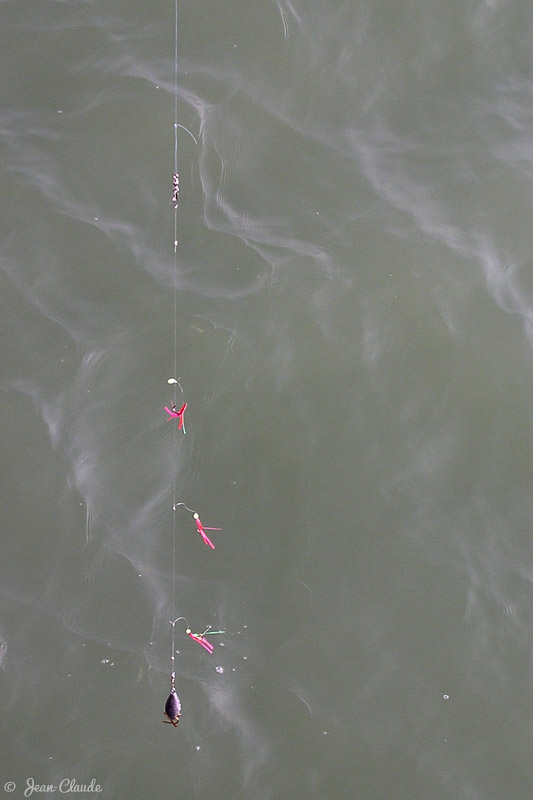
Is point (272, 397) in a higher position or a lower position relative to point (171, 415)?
higher

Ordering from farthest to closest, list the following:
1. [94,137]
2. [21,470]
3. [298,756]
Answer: [94,137]
[21,470]
[298,756]

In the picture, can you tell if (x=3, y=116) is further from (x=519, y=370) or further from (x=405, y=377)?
(x=519, y=370)

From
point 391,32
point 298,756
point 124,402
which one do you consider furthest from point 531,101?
point 298,756

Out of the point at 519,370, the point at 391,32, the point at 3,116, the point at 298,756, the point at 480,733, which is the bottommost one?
the point at 298,756

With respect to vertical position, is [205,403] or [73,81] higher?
[73,81]

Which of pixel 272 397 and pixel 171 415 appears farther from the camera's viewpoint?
pixel 272 397

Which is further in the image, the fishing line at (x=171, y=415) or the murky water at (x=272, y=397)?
the murky water at (x=272, y=397)

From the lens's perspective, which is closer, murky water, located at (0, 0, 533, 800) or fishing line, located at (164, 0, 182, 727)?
fishing line, located at (164, 0, 182, 727)

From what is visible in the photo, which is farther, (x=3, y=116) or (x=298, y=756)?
(x=3, y=116)
